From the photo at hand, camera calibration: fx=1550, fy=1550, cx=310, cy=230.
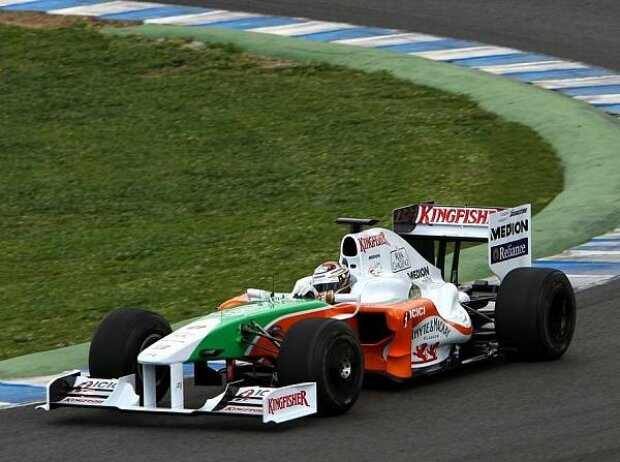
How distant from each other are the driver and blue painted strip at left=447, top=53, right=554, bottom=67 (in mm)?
10258

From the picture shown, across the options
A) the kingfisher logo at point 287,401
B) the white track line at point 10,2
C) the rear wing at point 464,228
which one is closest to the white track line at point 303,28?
the white track line at point 10,2

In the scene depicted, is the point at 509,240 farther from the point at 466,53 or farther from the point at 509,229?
the point at 466,53

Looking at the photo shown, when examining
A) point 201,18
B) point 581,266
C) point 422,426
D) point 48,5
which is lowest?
point 581,266

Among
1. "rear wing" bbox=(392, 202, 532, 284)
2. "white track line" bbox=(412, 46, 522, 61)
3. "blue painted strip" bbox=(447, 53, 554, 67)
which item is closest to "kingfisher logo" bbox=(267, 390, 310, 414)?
"rear wing" bbox=(392, 202, 532, 284)

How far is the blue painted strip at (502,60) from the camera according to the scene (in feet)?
62.8

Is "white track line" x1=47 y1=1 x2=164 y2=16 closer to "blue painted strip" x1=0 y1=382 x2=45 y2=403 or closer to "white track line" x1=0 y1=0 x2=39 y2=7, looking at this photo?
"white track line" x1=0 y1=0 x2=39 y2=7

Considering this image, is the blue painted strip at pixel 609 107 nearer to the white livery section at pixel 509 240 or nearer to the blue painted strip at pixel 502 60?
the blue painted strip at pixel 502 60

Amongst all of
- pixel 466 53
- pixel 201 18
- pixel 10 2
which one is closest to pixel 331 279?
pixel 466 53

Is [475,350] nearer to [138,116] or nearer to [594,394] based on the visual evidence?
[594,394]

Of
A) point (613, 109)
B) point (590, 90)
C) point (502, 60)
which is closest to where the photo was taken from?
point (613, 109)

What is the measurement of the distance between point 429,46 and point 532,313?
429 inches

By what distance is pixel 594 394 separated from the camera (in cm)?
885

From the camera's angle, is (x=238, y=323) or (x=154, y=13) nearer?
(x=238, y=323)

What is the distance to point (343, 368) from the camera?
27.4 ft
